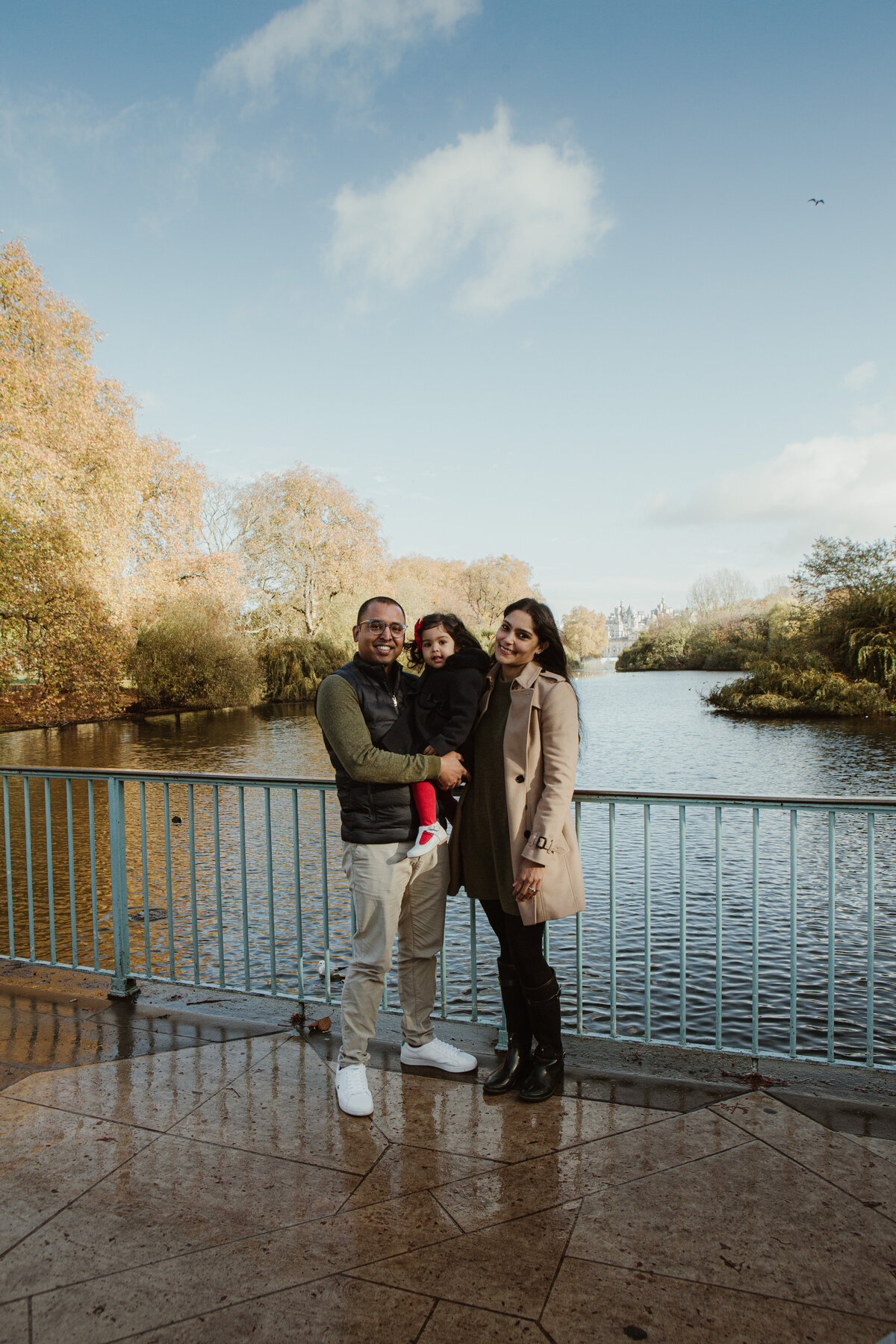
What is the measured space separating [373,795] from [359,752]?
21 cm

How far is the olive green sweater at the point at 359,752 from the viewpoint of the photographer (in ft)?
10.4

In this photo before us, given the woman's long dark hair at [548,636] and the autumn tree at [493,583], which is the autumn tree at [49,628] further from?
the autumn tree at [493,583]

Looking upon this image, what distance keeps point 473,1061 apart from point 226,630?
1208 inches

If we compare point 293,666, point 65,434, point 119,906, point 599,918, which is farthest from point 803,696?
point 119,906

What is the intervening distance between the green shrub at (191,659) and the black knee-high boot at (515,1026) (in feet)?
89.4

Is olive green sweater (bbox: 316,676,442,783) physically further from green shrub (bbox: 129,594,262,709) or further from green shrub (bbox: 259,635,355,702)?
green shrub (bbox: 259,635,355,702)

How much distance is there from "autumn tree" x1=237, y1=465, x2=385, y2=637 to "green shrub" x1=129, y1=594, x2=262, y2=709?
5468 mm

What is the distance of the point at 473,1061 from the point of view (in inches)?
137

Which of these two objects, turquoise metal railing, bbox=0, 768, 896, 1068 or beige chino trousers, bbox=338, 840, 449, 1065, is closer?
beige chino trousers, bbox=338, 840, 449, 1065

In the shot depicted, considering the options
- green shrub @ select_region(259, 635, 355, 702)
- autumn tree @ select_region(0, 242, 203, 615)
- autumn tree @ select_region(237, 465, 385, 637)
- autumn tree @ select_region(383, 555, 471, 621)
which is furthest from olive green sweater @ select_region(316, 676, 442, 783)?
autumn tree @ select_region(383, 555, 471, 621)

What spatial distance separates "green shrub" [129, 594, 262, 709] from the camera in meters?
30.4

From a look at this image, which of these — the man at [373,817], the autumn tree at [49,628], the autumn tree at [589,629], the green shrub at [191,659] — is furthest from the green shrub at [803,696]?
the autumn tree at [589,629]

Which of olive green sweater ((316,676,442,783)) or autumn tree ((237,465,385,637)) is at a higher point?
autumn tree ((237,465,385,637))

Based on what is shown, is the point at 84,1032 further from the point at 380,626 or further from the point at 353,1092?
the point at 380,626
